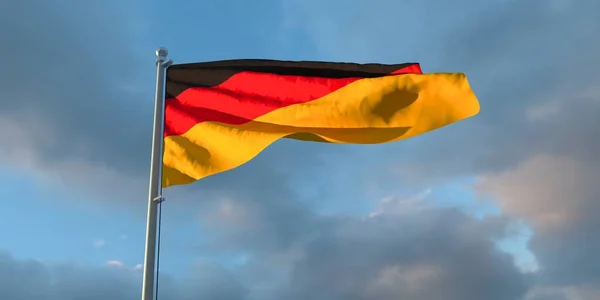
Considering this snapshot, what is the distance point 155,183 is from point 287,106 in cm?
448

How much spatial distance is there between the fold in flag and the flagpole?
0.48 m

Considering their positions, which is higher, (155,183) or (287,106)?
(287,106)

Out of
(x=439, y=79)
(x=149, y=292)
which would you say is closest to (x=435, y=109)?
(x=439, y=79)

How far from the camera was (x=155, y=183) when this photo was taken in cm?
2022

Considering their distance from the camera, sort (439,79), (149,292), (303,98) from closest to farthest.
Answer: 1. (149,292)
2. (439,79)
3. (303,98)

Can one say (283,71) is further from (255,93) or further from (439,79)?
(439,79)

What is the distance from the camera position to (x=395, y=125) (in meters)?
21.2

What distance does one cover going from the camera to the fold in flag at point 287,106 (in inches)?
820

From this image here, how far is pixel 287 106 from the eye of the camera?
72.3ft

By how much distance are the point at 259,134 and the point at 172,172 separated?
2641mm

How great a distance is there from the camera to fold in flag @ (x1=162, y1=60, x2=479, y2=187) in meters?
20.8

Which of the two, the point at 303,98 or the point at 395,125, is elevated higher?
the point at 303,98

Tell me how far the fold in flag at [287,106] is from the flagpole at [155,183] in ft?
1.59

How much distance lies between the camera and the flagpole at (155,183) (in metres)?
18.9
